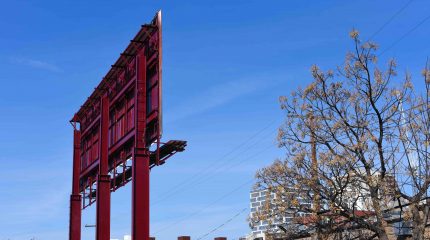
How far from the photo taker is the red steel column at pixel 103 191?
106ft

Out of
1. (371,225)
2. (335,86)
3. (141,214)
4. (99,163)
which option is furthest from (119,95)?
(371,225)

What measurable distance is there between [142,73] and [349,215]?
13.2 metres

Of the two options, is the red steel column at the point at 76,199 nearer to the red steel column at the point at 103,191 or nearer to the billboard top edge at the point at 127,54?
the billboard top edge at the point at 127,54

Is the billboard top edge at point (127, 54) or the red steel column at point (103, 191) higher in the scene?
the billboard top edge at point (127, 54)

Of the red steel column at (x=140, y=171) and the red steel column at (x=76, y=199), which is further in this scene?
the red steel column at (x=76, y=199)

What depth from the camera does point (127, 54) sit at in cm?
2962

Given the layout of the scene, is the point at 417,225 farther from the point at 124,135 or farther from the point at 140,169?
the point at 124,135

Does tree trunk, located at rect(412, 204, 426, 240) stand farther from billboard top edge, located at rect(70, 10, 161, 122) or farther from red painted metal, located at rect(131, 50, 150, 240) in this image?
billboard top edge, located at rect(70, 10, 161, 122)

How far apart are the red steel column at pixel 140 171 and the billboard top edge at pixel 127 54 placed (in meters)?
0.99

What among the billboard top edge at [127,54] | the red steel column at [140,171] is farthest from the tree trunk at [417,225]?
the billboard top edge at [127,54]

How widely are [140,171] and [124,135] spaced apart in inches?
220

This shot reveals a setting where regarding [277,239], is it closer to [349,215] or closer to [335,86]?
[349,215]

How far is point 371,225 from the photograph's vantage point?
17.3 m

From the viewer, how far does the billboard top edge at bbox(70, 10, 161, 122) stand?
2706 centimetres
